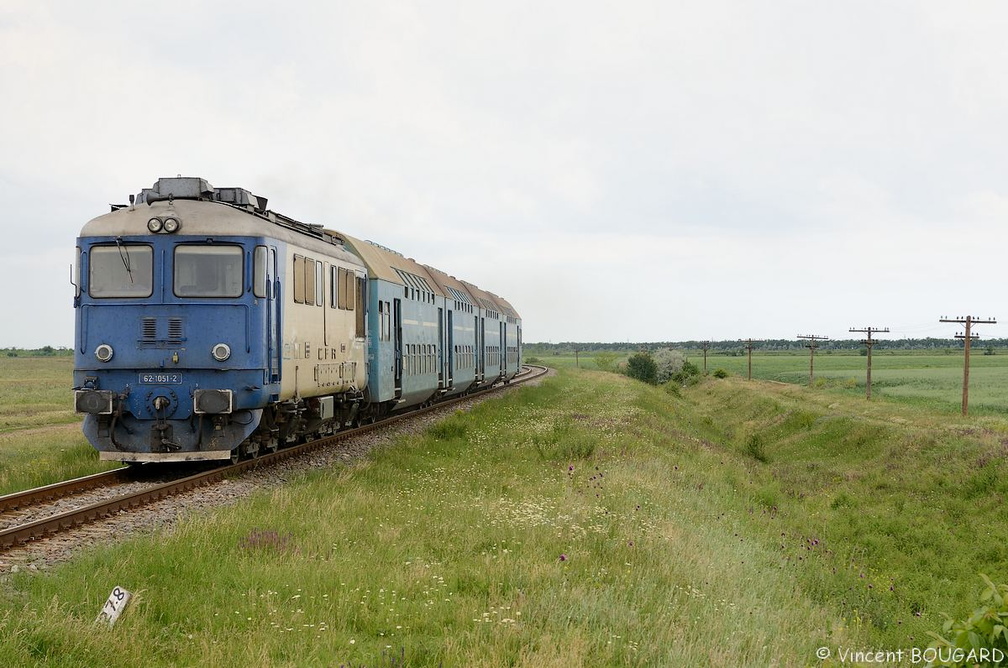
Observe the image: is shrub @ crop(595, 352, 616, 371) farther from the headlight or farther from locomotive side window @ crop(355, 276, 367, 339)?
the headlight

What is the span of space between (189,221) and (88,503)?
4727mm

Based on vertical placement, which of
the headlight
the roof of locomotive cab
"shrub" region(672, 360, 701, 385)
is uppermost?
the roof of locomotive cab

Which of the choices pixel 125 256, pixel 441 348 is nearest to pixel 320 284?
pixel 125 256

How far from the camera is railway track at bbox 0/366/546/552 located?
920 centimetres

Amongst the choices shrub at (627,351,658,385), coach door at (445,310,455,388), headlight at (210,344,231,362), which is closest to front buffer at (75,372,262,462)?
headlight at (210,344,231,362)

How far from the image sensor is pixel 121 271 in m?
13.2

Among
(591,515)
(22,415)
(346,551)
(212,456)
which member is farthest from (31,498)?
(22,415)

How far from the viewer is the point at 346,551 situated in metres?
8.71

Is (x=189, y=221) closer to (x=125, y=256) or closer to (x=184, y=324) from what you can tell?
(x=125, y=256)

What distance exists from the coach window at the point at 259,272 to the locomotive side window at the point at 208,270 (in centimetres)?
22

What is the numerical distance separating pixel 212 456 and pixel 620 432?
1304 centimetres

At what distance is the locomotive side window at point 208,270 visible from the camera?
13.2m

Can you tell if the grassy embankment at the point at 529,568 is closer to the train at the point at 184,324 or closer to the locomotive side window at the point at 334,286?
the train at the point at 184,324

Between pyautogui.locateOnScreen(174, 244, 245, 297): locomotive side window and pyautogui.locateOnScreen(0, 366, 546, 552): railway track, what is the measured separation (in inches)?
118
